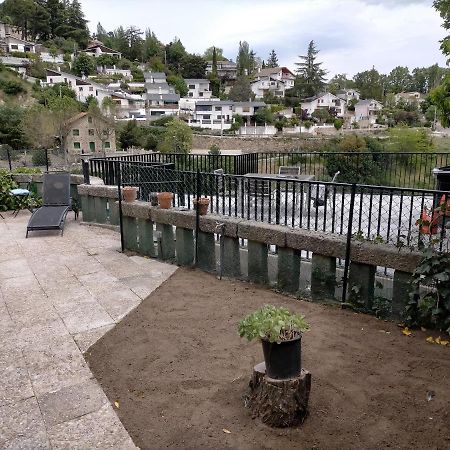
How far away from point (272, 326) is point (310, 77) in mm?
86322

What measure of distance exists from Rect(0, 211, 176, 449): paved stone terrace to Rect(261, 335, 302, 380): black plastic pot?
1.01 metres

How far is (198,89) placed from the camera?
3529 inches

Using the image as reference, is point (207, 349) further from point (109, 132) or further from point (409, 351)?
point (109, 132)

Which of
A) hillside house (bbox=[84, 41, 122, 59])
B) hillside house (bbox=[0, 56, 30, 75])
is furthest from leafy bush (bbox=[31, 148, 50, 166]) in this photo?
hillside house (bbox=[84, 41, 122, 59])

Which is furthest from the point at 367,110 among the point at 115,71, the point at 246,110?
the point at 115,71

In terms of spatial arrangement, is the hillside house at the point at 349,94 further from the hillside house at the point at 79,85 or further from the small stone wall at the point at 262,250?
the small stone wall at the point at 262,250

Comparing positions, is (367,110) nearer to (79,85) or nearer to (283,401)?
(79,85)

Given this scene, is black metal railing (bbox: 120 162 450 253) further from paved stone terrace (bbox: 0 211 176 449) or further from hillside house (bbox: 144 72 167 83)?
hillside house (bbox: 144 72 167 83)

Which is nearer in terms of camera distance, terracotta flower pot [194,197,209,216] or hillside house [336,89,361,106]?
terracotta flower pot [194,197,209,216]

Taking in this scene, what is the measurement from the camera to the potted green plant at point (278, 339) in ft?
8.61

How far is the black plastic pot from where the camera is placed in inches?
103

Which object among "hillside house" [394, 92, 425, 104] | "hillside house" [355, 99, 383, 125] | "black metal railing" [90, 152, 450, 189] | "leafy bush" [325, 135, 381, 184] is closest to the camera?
"black metal railing" [90, 152, 450, 189]

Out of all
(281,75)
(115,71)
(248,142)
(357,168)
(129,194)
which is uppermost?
(281,75)

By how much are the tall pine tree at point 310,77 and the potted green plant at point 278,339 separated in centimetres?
8449
